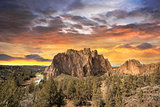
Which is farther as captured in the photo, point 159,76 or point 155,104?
point 159,76

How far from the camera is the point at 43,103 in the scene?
32875 millimetres

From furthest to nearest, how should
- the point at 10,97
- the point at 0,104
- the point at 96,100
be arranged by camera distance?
the point at 96,100 < the point at 10,97 < the point at 0,104

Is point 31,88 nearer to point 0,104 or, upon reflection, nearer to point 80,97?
point 80,97

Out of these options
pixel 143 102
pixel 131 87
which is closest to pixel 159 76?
pixel 131 87

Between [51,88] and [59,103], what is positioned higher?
[51,88]

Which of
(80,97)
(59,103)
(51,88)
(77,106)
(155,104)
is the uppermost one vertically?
(51,88)

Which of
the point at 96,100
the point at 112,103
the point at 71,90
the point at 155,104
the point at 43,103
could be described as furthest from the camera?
the point at 71,90

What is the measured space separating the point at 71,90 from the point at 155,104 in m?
45.5

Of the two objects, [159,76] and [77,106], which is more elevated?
[159,76]

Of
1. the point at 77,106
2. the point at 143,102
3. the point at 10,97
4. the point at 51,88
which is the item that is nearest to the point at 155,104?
the point at 143,102

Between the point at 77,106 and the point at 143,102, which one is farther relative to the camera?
the point at 77,106

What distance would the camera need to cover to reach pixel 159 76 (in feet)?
199

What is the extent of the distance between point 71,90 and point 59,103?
28985 millimetres

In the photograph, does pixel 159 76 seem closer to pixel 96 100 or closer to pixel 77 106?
pixel 96 100
